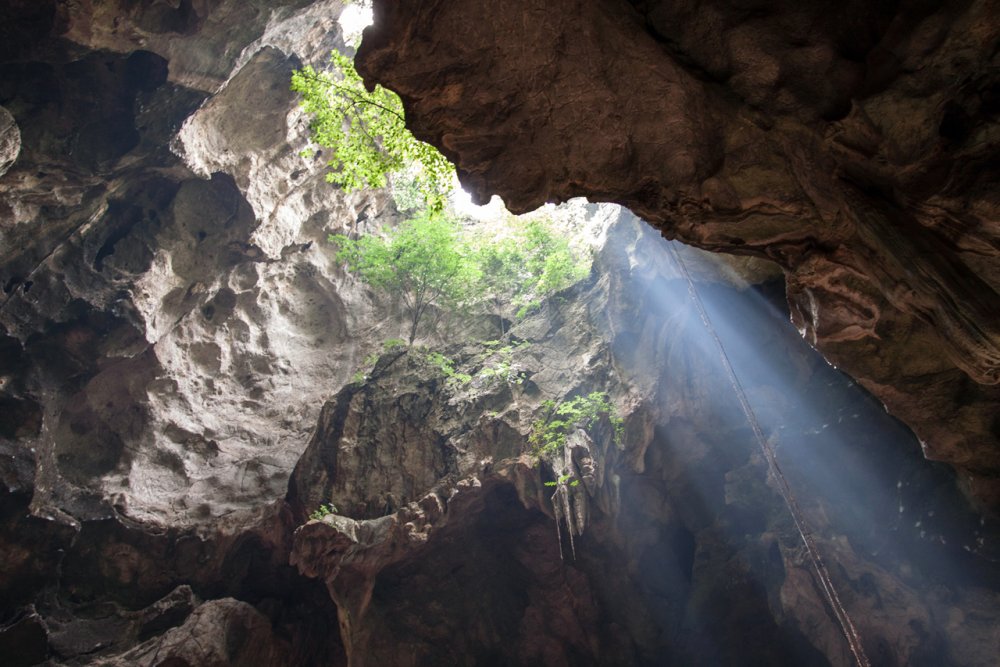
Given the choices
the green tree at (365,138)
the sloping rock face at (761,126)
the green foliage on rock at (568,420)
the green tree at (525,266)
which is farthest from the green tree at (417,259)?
the sloping rock face at (761,126)

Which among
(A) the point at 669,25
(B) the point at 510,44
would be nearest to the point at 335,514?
(B) the point at 510,44

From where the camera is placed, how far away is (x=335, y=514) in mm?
11852

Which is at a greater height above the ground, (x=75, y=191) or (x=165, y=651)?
(x=75, y=191)

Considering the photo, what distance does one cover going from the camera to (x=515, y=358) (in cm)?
1546

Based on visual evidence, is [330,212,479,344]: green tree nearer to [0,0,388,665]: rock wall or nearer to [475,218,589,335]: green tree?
[475,218,589,335]: green tree

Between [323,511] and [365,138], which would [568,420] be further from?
[365,138]

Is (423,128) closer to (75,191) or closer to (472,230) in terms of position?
(75,191)

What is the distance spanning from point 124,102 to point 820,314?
568 inches

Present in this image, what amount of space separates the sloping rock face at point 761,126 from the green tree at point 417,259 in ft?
31.6

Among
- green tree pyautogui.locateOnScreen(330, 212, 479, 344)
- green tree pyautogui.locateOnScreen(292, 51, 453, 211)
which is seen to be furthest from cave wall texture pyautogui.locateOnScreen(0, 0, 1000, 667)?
green tree pyautogui.locateOnScreen(292, 51, 453, 211)

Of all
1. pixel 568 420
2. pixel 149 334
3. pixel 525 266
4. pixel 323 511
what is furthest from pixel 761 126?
pixel 149 334

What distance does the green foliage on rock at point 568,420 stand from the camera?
1289cm

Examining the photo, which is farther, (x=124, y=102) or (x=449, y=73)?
(x=124, y=102)

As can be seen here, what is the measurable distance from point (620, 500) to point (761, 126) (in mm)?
10564
